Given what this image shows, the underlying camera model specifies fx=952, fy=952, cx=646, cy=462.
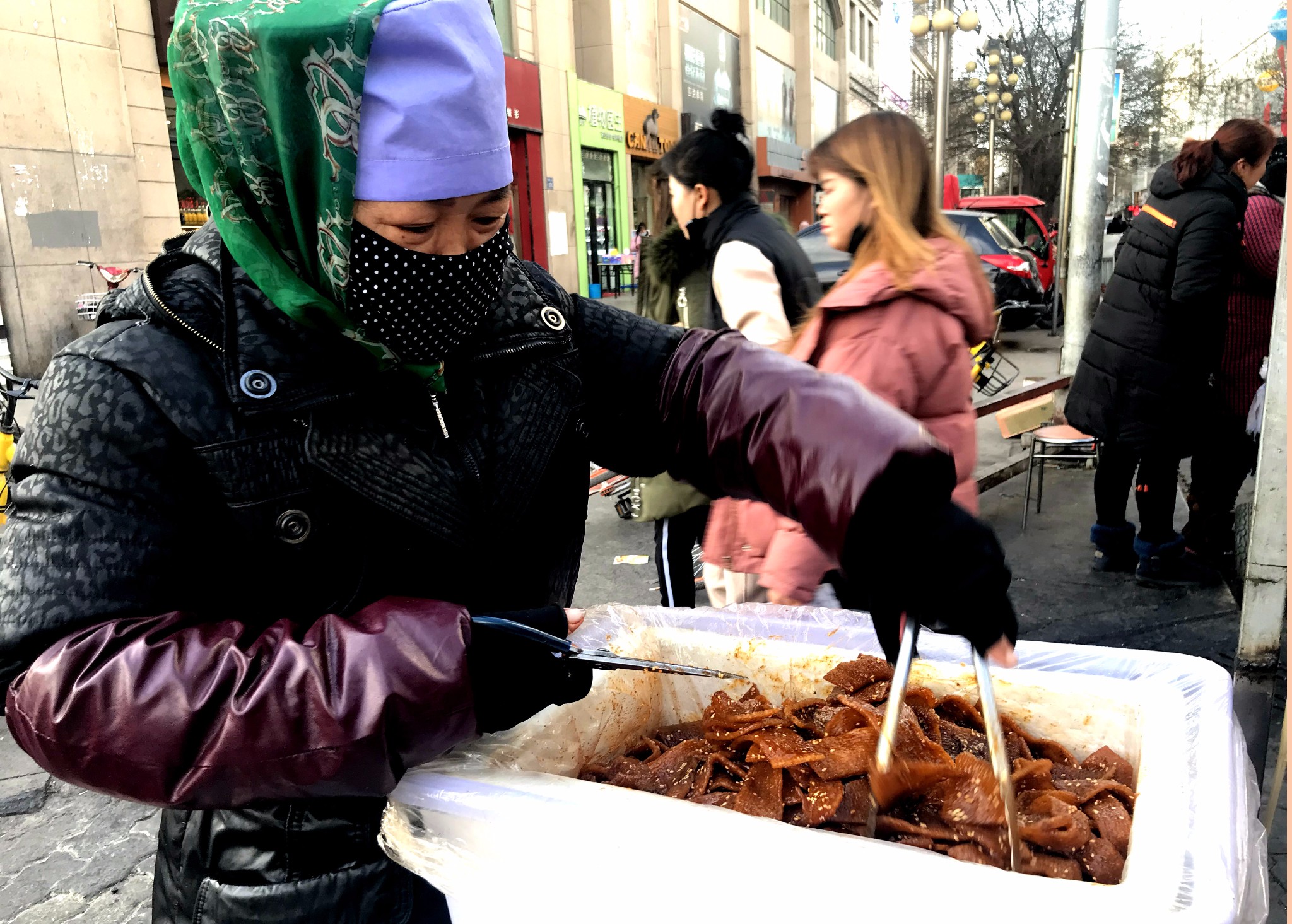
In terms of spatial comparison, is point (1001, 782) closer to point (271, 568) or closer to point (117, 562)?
point (271, 568)

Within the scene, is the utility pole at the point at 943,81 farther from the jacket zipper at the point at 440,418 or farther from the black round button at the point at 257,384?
the black round button at the point at 257,384

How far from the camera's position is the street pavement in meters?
2.66

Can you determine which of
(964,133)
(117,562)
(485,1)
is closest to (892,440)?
(485,1)

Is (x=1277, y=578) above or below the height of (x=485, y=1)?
below

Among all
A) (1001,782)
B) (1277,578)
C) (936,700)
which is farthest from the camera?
(1277,578)

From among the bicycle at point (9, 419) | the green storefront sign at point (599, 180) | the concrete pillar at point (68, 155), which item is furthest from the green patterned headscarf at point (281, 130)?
the green storefront sign at point (599, 180)

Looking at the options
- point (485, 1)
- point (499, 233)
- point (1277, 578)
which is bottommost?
point (1277, 578)

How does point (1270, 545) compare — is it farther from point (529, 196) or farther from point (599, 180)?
point (599, 180)

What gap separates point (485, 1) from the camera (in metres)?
1.15

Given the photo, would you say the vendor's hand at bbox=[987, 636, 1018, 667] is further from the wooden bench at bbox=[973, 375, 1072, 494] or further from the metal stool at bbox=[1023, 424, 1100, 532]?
the metal stool at bbox=[1023, 424, 1100, 532]

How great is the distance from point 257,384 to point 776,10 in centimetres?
3378

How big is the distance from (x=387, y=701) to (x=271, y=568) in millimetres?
273

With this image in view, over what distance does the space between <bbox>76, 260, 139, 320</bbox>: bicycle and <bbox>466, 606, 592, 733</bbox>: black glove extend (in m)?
9.66

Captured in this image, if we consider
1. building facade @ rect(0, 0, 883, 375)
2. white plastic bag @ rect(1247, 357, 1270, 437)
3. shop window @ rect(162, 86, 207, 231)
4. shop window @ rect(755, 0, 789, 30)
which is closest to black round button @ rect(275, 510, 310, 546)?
building facade @ rect(0, 0, 883, 375)
